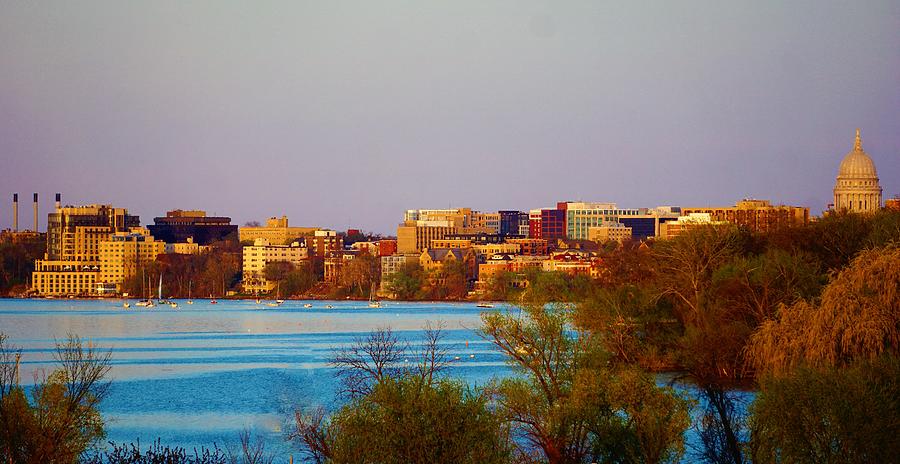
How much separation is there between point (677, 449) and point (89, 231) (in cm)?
15391

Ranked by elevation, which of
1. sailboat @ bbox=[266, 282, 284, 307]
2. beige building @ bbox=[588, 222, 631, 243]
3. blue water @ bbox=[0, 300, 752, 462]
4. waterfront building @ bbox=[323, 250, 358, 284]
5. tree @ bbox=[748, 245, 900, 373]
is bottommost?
sailboat @ bbox=[266, 282, 284, 307]

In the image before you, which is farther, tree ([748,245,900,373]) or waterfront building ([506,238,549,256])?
waterfront building ([506,238,549,256])

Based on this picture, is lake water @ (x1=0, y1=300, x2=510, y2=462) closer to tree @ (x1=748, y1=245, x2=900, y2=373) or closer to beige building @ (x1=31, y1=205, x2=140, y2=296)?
tree @ (x1=748, y1=245, x2=900, y2=373)

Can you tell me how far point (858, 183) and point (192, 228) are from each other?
326 ft

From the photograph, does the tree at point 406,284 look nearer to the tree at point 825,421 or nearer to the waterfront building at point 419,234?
the waterfront building at point 419,234

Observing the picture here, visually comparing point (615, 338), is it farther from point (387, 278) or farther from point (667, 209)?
point (667, 209)

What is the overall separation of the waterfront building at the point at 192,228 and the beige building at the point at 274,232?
76.4 inches

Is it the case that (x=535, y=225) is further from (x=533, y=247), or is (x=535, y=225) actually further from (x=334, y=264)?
(x=334, y=264)

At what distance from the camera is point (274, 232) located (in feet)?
620

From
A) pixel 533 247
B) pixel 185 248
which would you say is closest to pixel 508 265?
pixel 533 247

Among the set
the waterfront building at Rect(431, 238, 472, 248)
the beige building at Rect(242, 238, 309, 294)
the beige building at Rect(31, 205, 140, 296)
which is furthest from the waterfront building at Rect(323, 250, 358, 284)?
the beige building at Rect(31, 205, 140, 296)

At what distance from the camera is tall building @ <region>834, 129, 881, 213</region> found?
384 ft

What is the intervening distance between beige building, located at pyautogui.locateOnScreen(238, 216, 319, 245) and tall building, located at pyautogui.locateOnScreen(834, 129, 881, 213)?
8452 centimetres

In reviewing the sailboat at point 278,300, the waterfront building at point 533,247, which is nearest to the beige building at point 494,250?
the waterfront building at point 533,247
